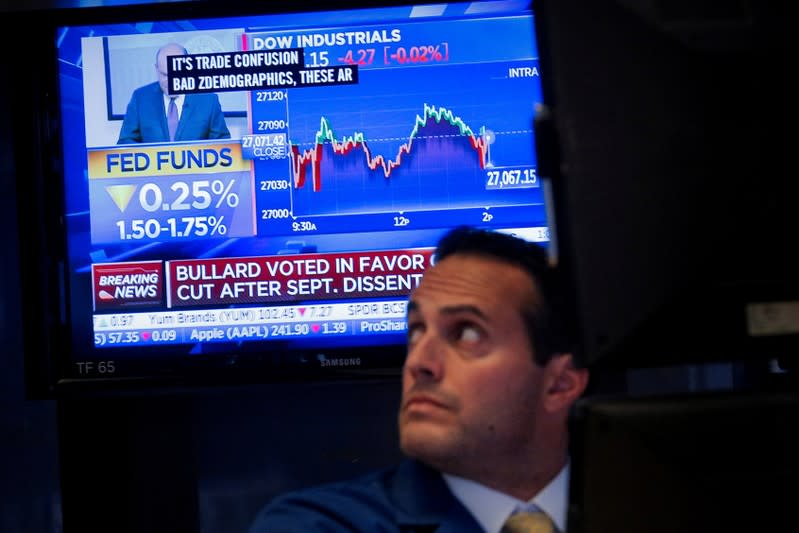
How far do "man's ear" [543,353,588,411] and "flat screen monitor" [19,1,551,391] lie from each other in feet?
3.17

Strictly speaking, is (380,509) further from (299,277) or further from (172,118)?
(172,118)

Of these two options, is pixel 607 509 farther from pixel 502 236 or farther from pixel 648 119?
pixel 502 236

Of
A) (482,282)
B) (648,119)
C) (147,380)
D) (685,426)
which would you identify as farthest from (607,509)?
(147,380)

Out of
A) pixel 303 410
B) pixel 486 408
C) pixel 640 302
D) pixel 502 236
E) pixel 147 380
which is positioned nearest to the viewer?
pixel 640 302

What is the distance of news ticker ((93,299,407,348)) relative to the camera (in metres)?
2.34

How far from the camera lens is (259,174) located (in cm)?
238

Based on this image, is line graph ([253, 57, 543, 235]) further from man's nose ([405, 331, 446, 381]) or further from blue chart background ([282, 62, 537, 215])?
man's nose ([405, 331, 446, 381])

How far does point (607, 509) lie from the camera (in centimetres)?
91

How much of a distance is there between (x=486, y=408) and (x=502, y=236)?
0.27m

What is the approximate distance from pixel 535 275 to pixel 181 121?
49.7 inches

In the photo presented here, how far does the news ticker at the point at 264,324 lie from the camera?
2.34 meters

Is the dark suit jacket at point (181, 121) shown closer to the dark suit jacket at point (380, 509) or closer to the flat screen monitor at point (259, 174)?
the flat screen monitor at point (259, 174)

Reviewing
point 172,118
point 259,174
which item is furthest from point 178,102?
point 259,174

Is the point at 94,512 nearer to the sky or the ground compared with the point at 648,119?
nearer to the ground
